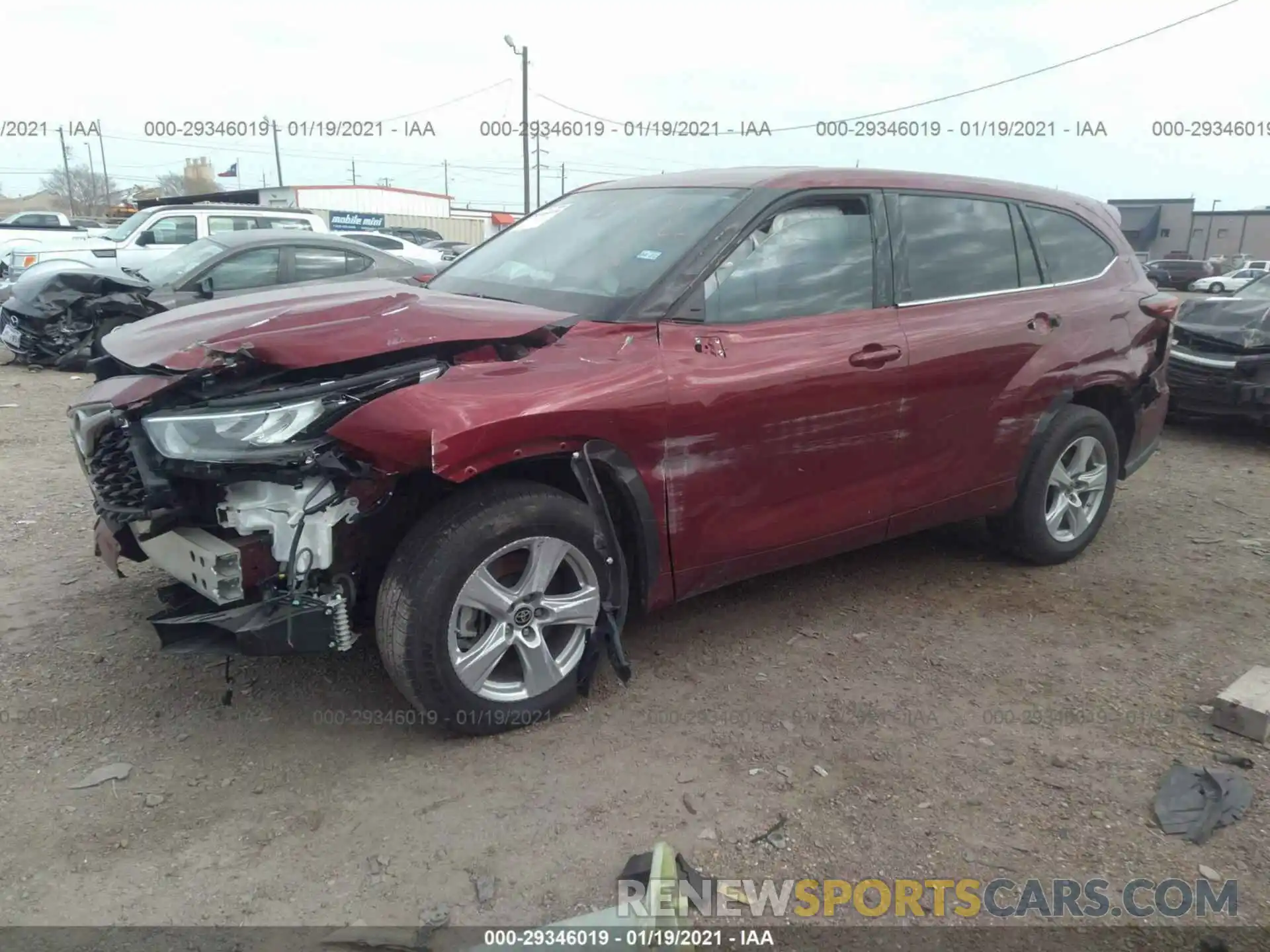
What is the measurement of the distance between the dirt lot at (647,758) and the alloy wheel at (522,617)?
0.67ft

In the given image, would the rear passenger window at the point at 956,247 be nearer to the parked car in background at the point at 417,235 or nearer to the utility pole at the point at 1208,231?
the parked car in background at the point at 417,235

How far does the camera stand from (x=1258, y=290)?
28.4 ft

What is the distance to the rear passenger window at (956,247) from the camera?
4023 mm

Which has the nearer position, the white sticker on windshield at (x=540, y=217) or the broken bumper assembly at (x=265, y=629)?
the broken bumper assembly at (x=265, y=629)

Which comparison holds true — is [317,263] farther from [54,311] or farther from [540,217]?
[540,217]

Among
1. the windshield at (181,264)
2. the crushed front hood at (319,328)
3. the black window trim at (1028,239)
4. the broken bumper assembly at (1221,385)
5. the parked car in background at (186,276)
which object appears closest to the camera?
the crushed front hood at (319,328)

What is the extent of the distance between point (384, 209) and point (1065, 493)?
163 feet

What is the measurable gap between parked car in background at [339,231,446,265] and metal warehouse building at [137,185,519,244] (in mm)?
18050

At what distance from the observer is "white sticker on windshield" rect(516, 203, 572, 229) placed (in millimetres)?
4344

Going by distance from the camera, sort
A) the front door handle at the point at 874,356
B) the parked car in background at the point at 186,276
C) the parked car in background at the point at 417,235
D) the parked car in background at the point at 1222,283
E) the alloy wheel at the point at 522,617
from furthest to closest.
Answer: the parked car in background at the point at 1222,283 → the parked car in background at the point at 417,235 → the parked car in background at the point at 186,276 → the front door handle at the point at 874,356 → the alloy wheel at the point at 522,617

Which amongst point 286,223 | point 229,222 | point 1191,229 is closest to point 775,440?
point 286,223

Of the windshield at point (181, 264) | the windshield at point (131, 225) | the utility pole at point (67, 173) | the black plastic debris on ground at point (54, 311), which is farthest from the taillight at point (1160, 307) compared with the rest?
the utility pole at point (67, 173)

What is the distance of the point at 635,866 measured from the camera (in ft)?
8.32

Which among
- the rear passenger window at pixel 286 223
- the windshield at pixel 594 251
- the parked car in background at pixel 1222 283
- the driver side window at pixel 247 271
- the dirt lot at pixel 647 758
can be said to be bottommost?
the parked car in background at pixel 1222 283
